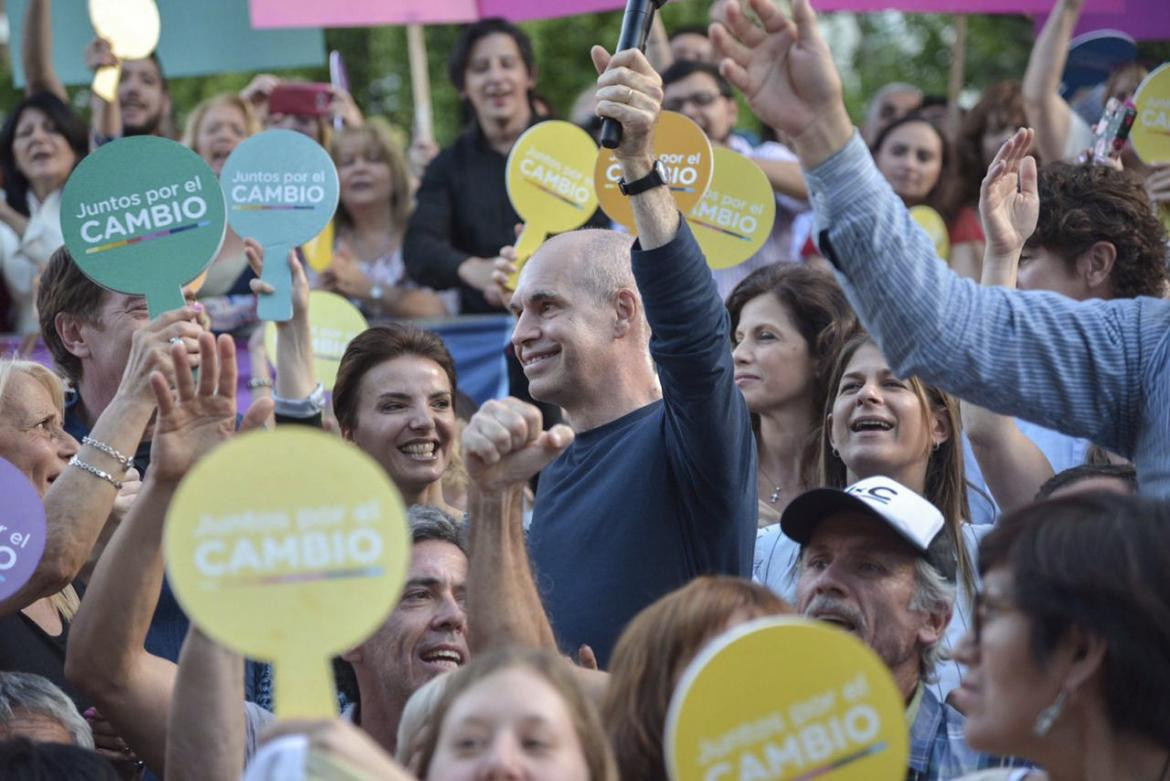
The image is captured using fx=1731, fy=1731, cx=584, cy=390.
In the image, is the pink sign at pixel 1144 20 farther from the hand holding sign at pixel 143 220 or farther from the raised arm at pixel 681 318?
the hand holding sign at pixel 143 220

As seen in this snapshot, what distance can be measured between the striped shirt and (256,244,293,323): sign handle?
6.73 ft

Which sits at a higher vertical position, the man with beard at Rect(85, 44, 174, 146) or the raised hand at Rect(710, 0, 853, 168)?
the man with beard at Rect(85, 44, 174, 146)

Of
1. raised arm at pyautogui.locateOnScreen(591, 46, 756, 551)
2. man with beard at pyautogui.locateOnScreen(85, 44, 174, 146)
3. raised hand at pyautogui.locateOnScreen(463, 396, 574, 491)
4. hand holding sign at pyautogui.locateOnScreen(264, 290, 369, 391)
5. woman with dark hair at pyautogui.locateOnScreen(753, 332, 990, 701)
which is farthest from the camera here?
man with beard at pyautogui.locateOnScreen(85, 44, 174, 146)

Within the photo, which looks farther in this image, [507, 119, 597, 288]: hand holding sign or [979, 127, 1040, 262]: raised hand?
[507, 119, 597, 288]: hand holding sign

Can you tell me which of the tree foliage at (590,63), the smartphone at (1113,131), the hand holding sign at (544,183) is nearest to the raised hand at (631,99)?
the hand holding sign at (544,183)

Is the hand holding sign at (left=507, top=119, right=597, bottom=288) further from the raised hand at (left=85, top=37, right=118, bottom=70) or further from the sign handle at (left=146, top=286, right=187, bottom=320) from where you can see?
the raised hand at (left=85, top=37, right=118, bottom=70)

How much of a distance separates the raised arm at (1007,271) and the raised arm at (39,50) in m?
4.36

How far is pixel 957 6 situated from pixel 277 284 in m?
3.94

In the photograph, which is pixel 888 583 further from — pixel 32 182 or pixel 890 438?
pixel 32 182

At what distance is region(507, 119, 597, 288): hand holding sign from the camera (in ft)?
17.8

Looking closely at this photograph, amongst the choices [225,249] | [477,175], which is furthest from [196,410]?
[477,175]

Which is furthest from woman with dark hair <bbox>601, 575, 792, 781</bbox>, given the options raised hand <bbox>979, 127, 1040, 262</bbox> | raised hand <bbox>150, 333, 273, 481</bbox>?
raised hand <bbox>979, 127, 1040, 262</bbox>

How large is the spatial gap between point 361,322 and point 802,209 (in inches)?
82.2

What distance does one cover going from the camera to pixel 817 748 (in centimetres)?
243
